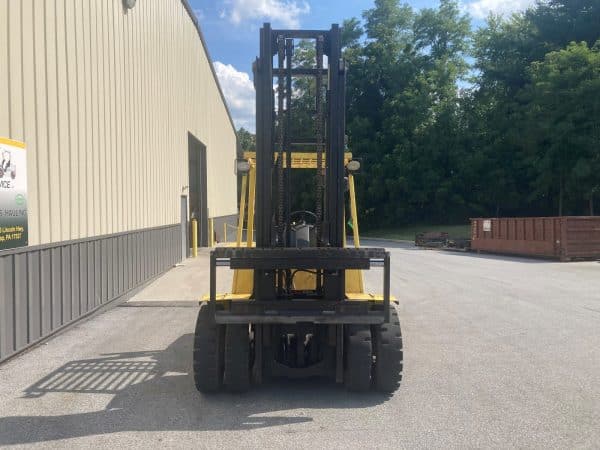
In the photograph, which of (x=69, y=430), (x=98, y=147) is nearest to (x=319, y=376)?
(x=69, y=430)

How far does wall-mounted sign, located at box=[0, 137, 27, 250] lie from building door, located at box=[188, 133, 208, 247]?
20498mm

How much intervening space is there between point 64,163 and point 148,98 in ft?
22.7

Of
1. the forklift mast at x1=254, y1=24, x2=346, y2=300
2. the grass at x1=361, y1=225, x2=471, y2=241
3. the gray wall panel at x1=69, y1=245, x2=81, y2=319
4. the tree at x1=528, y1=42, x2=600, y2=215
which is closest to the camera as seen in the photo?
the forklift mast at x1=254, y1=24, x2=346, y2=300

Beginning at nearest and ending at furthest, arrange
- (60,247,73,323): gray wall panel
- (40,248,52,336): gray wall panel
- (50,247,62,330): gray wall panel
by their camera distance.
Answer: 1. (40,248,52,336): gray wall panel
2. (50,247,62,330): gray wall panel
3. (60,247,73,323): gray wall panel

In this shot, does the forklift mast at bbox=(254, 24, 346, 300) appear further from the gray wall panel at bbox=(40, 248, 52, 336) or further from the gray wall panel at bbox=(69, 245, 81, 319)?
the gray wall panel at bbox=(69, 245, 81, 319)

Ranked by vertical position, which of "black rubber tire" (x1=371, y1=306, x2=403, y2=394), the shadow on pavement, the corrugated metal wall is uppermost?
the corrugated metal wall

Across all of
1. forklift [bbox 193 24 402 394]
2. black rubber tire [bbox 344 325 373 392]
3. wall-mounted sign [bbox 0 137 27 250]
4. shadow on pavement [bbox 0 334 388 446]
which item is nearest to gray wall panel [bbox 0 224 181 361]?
wall-mounted sign [bbox 0 137 27 250]

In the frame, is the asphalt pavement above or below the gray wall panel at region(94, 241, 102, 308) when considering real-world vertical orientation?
below

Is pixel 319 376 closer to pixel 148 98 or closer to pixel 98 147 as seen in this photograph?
pixel 98 147

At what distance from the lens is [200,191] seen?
29812mm

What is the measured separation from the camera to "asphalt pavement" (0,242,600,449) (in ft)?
16.1

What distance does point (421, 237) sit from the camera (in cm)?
3631

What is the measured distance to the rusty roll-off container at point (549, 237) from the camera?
22859 millimetres

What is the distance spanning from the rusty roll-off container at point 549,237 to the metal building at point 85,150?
49.1 feet
